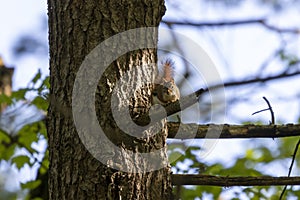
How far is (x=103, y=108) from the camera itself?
5.37 feet

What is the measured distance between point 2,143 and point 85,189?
5.69ft

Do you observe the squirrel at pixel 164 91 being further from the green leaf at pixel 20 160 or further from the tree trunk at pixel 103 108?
the green leaf at pixel 20 160

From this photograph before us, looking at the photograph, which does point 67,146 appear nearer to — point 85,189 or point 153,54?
point 85,189

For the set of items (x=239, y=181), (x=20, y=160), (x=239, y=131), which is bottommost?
(x=239, y=181)

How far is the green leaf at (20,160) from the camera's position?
271 centimetres

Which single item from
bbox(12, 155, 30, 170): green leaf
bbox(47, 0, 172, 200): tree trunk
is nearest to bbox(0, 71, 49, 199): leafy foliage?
bbox(12, 155, 30, 170): green leaf

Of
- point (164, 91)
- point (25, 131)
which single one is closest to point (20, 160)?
point (25, 131)

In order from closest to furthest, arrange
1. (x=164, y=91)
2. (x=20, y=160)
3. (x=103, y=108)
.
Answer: (x=103, y=108) < (x=164, y=91) < (x=20, y=160)

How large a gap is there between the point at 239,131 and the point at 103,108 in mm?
395

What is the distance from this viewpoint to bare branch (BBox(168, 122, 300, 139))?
1.70m

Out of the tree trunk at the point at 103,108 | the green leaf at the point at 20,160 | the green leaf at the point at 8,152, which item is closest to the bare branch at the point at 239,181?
the tree trunk at the point at 103,108

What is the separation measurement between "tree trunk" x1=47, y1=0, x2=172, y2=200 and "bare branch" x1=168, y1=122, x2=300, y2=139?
9cm

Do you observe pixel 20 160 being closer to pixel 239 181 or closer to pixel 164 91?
pixel 164 91

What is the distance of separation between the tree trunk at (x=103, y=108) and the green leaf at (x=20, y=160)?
3.43 ft
